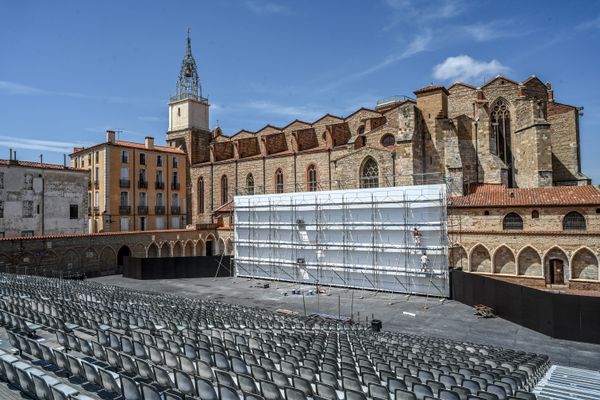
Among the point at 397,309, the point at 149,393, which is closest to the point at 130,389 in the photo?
the point at 149,393

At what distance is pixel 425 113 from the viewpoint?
32938 millimetres

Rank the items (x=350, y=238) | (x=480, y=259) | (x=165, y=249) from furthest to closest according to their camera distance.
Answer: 1. (x=165, y=249)
2. (x=350, y=238)
3. (x=480, y=259)

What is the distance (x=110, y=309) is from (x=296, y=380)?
943 centimetres

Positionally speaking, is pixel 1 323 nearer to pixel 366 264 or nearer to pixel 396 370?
pixel 396 370

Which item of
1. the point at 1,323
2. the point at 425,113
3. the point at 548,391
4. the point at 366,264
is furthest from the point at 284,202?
the point at 548,391

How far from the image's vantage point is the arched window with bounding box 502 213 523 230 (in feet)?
85.0

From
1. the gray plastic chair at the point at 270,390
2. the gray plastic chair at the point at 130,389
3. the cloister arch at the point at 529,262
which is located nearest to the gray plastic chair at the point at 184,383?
the gray plastic chair at the point at 130,389

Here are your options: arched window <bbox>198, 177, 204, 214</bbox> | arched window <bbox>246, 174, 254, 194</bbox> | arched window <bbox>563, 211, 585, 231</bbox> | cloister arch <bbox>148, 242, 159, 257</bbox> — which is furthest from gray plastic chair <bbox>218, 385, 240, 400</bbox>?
arched window <bbox>198, 177, 204, 214</bbox>

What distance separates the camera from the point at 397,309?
23109 mm

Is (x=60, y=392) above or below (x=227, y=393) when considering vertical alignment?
above

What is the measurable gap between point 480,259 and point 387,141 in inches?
504

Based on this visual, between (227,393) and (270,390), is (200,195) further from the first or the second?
(227,393)

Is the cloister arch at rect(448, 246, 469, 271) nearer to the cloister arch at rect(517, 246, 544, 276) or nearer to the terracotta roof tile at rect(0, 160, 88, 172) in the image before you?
the cloister arch at rect(517, 246, 544, 276)

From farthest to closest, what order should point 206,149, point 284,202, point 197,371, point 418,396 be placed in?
point 206,149, point 284,202, point 197,371, point 418,396
